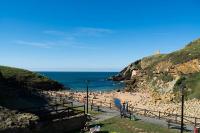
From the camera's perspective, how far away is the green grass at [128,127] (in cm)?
2923

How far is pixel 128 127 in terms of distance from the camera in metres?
30.7

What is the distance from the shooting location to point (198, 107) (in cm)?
4644

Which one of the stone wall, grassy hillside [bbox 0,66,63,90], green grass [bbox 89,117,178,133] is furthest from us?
grassy hillside [bbox 0,66,63,90]

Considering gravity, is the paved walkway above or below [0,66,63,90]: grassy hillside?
below

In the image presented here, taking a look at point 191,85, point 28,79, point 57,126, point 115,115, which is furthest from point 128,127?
point 28,79

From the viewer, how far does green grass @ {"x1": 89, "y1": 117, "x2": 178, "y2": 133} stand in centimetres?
2923

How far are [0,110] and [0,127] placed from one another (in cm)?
256

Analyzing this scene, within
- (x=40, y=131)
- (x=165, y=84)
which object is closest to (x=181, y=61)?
(x=165, y=84)

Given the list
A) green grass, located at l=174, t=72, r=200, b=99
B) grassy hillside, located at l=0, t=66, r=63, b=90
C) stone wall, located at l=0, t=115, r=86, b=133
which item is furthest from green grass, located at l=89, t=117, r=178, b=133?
grassy hillside, located at l=0, t=66, r=63, b=90

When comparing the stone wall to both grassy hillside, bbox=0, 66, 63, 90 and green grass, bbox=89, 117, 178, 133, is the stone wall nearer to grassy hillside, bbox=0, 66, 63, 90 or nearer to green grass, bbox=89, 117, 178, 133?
green grass, bbox=89, 117, 178, 133

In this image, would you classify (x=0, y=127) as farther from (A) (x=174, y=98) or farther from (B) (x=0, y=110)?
(A) (x=174, y=98)

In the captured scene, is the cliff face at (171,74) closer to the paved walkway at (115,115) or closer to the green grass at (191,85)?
the green grass at (191,85)

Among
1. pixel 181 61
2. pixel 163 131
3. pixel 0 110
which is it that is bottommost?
pixel 163 131

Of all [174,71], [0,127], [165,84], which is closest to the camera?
[0,127]
